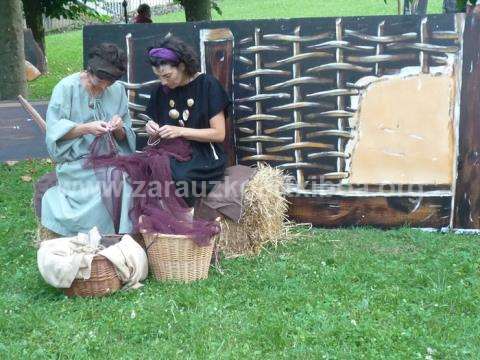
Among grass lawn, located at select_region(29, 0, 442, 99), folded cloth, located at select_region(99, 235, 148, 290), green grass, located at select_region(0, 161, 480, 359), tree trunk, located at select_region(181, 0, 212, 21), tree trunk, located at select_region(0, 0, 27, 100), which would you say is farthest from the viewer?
grass lawn, located at select_region(29, 0, 442, 99)

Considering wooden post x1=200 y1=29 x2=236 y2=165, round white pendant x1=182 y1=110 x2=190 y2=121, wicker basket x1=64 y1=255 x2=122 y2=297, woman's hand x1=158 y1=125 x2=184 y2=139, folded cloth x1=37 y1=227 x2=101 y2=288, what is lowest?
wicker basket x1=64 y1=255 x2=122 y2=297

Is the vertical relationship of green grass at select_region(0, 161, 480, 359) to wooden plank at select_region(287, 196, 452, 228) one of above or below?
below

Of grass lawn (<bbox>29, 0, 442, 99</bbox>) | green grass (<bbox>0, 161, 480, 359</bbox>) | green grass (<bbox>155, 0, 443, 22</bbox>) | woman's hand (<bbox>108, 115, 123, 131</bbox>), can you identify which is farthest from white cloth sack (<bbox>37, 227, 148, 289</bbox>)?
green grass (<bbox>155, 0, 443, 22</bbox>)

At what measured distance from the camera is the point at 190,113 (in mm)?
5191

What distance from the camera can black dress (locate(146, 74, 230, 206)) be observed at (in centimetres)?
507

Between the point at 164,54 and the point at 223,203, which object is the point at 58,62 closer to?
the point at 164,54

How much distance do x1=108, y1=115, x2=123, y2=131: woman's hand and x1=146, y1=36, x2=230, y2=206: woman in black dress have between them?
199mm

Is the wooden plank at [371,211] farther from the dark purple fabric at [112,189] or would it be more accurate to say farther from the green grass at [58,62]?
the green grass at [58,62]

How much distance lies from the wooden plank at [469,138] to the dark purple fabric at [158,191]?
2057 millimetres

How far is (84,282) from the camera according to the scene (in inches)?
172

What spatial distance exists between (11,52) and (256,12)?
17625 millimetres

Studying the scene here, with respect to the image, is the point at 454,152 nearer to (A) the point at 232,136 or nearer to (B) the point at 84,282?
(A) the point at 232,136

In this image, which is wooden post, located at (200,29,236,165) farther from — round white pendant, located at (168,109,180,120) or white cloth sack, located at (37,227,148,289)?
white cloth sack, located at (37,227,148,289)

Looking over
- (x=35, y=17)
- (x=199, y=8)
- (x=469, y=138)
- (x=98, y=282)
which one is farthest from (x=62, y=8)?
(x=98, y=282)
